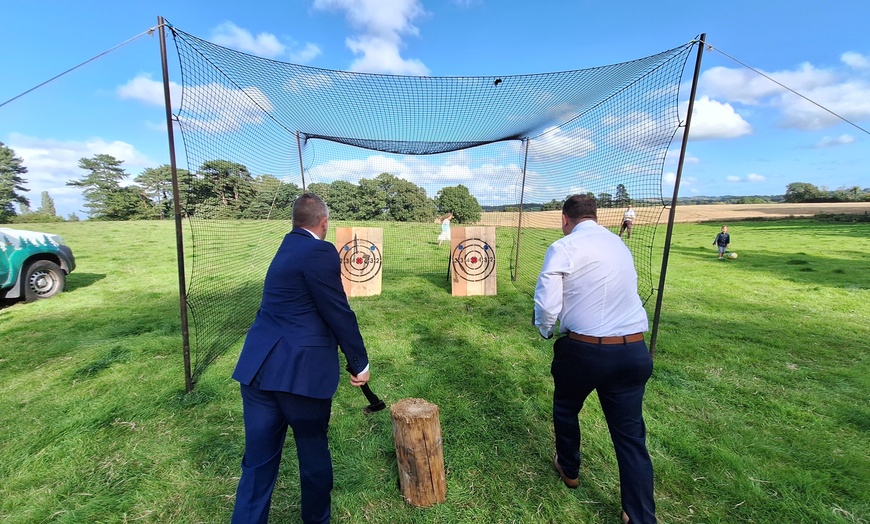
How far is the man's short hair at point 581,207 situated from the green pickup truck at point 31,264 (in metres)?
8.45

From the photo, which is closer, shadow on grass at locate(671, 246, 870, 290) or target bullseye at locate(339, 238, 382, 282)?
target bullseye at locate(339, 238, 382, 282)

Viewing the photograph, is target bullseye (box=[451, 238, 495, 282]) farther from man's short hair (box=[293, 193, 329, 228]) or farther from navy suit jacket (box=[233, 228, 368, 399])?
navy suit jacket (box=[233, 228, 368, 399])

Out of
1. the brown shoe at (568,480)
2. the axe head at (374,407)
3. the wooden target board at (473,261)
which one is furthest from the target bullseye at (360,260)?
the brown shoe at (568,480)

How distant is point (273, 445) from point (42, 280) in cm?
822

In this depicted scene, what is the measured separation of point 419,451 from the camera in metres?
2.19

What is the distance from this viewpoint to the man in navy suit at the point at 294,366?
5.64 feet

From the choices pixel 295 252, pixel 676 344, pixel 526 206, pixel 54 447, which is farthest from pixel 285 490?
pixel 526 206

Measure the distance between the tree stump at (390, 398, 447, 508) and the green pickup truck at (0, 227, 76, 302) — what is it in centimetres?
767

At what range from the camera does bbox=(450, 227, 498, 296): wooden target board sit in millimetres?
7273

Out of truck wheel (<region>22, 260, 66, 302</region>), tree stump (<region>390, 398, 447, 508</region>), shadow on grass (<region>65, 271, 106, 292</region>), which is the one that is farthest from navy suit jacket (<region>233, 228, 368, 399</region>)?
shadow on grass (<region>65, 271, 106, 292</region>)

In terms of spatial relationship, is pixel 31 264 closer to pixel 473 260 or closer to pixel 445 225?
pixel 473 260

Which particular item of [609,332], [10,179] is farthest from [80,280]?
[10,179]

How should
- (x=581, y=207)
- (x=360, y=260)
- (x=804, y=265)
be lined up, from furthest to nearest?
(x=804, y=265)
(x=360, y=260)
(x=581, y=207)

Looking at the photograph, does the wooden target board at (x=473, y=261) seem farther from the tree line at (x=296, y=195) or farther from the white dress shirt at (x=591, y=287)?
the white dress shirt at (x=591, y=287)
